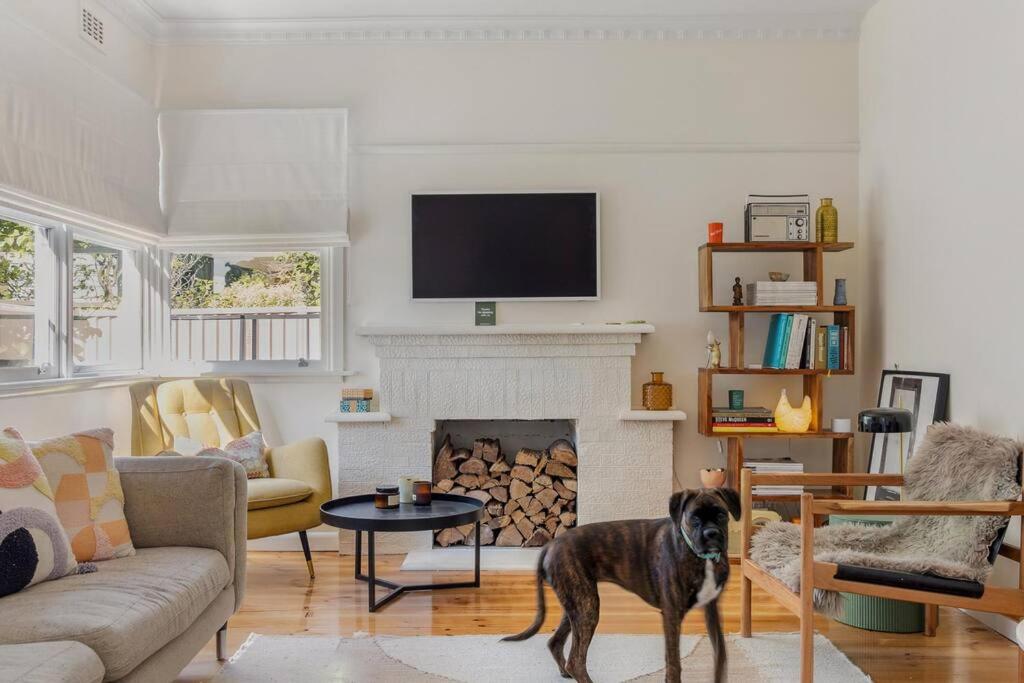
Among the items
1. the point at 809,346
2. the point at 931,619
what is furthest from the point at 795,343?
the point at 931,619

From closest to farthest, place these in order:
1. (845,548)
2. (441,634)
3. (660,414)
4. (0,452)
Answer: (0,452) < (845,548) < (441,634) < (660,414)

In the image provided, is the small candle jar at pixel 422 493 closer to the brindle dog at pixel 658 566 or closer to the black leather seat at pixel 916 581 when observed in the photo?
the brindle dog at pixel 658 566

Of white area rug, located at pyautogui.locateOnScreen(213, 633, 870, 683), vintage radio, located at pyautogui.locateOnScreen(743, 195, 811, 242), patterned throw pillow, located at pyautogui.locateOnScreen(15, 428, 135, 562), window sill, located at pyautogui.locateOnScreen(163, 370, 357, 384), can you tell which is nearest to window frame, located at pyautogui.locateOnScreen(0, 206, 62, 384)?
window sill, located at pyautogui.locateOnScreen(163, 370, 357, 384)

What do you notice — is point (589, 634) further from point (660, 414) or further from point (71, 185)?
point (71, 185)

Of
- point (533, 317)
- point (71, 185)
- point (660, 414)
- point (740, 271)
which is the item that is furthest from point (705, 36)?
point (71, 185)

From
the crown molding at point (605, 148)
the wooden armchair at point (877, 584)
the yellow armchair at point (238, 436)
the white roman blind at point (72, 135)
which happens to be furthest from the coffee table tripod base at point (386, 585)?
the crown molding at point (605, 148)

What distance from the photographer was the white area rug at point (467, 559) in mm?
4254

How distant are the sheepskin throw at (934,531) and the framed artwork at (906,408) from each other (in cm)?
48

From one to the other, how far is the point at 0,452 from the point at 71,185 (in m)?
1.76

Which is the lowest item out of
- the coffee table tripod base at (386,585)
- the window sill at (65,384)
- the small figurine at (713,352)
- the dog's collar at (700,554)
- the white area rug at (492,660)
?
the white area rug at (492,660)

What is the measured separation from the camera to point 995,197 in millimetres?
3316

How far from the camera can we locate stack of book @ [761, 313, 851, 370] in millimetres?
4449

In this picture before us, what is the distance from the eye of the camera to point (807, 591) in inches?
103

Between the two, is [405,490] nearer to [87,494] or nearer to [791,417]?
[87,494]
